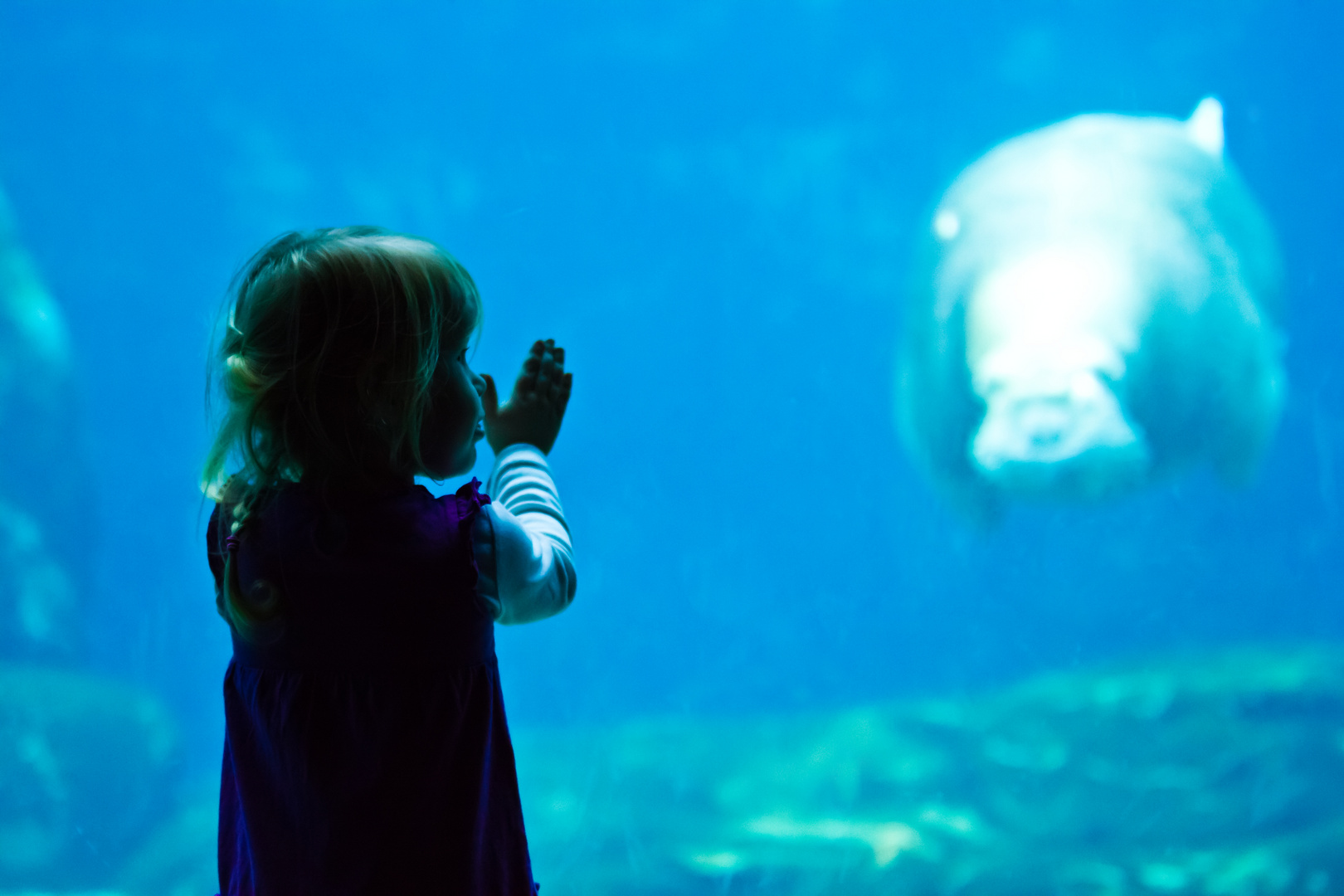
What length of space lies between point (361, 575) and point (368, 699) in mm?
139

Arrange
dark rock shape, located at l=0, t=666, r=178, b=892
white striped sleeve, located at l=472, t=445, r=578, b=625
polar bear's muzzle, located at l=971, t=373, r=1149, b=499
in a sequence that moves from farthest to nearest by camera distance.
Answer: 1. polar bear's muzzle, located at l=971, t=373, r=1149, b=499
2. dark rock shape, located at l=0, t=666, r=178, b=892
3. white striped sleeve, located at l=472, t=445, r=578, b=625

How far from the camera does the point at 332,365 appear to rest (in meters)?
1.02

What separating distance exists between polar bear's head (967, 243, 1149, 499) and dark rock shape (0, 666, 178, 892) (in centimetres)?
455

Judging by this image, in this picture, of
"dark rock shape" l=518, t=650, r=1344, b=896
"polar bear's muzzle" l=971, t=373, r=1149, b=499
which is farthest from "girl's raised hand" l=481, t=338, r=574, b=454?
"polar bear's muzzle" l=971, t=373, r=1149, b=499

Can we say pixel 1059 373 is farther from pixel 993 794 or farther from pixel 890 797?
pixel 890 797

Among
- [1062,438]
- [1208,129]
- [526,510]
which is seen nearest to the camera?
[526,510]

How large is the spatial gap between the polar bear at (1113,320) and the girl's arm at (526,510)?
3.92 m

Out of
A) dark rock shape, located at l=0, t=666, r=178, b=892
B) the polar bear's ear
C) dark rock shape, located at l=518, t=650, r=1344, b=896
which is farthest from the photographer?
→ the polar bear's ear

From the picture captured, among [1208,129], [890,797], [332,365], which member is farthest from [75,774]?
[1208,129]

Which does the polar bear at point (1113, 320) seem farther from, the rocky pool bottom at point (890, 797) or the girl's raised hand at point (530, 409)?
the girl's raised hand at point (530, 409)

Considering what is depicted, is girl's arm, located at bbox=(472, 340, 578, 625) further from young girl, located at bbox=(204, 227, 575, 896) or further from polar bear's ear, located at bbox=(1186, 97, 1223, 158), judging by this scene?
polar bear's ear, located at bbox=(1186, 97, 1223, 158)

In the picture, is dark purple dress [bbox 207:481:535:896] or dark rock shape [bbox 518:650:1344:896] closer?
dark purple dress [bbox 207:481:535:896]

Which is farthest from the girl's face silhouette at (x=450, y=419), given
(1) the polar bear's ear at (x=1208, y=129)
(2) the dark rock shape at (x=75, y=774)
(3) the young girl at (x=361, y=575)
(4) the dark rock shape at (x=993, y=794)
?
(1) the polar bear's ear at (x=1208, y=129)

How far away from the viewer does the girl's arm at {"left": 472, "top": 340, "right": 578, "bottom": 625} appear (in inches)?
39.7
